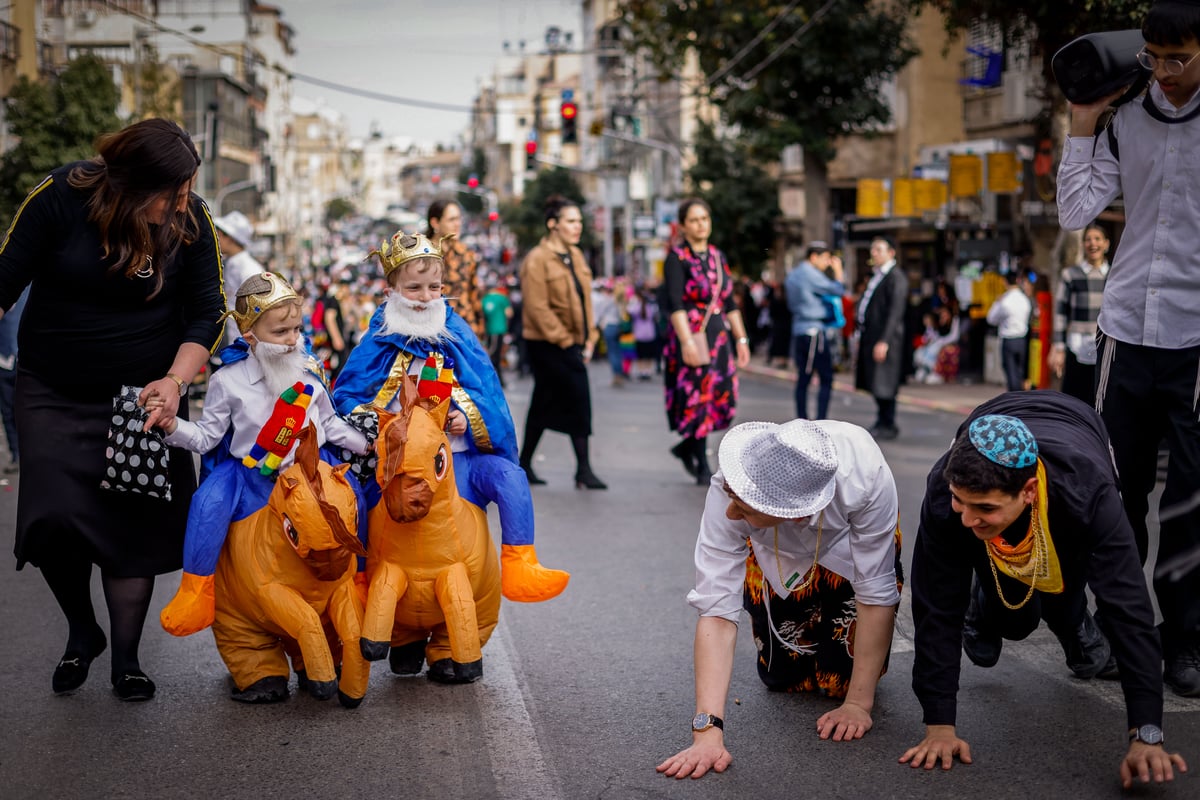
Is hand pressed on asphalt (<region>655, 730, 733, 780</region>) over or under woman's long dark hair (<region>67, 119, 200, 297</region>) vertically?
under

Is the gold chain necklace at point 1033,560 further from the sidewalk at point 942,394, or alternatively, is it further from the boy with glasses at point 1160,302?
the sidewalk at point 942,394

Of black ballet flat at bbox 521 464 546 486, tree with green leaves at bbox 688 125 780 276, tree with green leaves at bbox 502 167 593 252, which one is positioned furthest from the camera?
tree with green leaves at bbox 502 167 593 252

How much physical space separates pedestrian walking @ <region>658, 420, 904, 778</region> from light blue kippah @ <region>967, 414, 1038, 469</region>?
0.43m

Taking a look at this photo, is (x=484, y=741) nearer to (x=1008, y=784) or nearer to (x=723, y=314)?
(x=1008, y=784)

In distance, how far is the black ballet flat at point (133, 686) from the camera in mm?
4875

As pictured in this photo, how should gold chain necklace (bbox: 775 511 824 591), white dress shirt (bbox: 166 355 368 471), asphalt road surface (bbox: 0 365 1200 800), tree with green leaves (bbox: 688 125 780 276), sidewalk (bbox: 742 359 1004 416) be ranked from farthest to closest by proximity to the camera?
tree with green leaves (bbox: 688 125 780 276) < sidewalk (bbox: 742 359 1004 416) < white dress shirt (bbox: 166 355 368 471) < gold chain necklace (bbox: 775 511 824 591) < asphalt road surface (bbox: 0 365 1200 800)

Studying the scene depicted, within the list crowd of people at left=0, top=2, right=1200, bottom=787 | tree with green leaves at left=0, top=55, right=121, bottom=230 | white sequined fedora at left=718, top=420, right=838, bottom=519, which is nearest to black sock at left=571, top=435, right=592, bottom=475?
crowd of people at left=0, top=2, right=1200, bottom=787

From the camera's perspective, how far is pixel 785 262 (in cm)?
4044

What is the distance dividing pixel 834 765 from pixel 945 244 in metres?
24.4

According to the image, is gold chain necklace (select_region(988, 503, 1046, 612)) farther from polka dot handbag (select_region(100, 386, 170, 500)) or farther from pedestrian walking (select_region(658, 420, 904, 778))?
polka dot handbag (select_region(100, 386, 170, 500))

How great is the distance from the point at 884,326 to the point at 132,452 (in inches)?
397

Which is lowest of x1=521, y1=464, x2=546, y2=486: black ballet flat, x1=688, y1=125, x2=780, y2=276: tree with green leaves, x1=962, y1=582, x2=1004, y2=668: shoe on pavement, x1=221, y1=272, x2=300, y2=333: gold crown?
x1=521, y1=464, x2=546, y2=486: black ballet flat

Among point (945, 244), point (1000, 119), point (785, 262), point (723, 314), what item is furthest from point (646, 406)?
point (785, 262)

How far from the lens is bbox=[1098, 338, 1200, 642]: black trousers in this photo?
15.7ft
